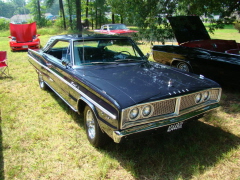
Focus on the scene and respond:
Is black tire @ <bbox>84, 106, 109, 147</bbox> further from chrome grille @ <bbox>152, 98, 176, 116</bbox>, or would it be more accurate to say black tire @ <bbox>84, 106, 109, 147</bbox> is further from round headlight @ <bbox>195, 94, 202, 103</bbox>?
round headlight @ <bbox>195, 94, 202, 103</bbox>

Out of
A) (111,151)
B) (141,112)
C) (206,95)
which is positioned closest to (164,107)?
(141,112)

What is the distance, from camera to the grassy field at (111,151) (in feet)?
8.20

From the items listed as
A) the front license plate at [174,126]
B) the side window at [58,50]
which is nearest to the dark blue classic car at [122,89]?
the front license plate at [174,126]

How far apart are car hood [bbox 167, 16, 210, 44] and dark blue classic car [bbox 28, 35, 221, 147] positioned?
7.94ft

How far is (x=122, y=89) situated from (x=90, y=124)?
83cm

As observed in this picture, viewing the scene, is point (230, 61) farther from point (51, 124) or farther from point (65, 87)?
point (51, 124)

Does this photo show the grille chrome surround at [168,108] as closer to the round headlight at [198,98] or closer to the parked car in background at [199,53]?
the round headlight at [198,98]

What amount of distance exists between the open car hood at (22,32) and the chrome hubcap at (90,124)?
10.2 meters

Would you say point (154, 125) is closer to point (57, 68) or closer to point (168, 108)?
point (168, 108)

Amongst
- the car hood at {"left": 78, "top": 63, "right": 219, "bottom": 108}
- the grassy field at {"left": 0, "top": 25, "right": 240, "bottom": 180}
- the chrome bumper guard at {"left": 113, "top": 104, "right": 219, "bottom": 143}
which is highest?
the car hood at {"left": 78, "top": 63, "right": 219, "bottom": 108}

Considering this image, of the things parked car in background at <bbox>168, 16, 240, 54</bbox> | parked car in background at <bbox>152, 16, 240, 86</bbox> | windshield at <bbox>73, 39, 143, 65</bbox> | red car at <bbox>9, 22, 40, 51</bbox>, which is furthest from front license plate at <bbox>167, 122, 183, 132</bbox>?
red car at <bbox>9, 22, 40, 51</bbox>

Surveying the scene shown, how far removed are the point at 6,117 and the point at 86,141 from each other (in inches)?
70.9

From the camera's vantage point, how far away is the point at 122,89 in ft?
8.30

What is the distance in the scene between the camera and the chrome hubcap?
2.94 meters
